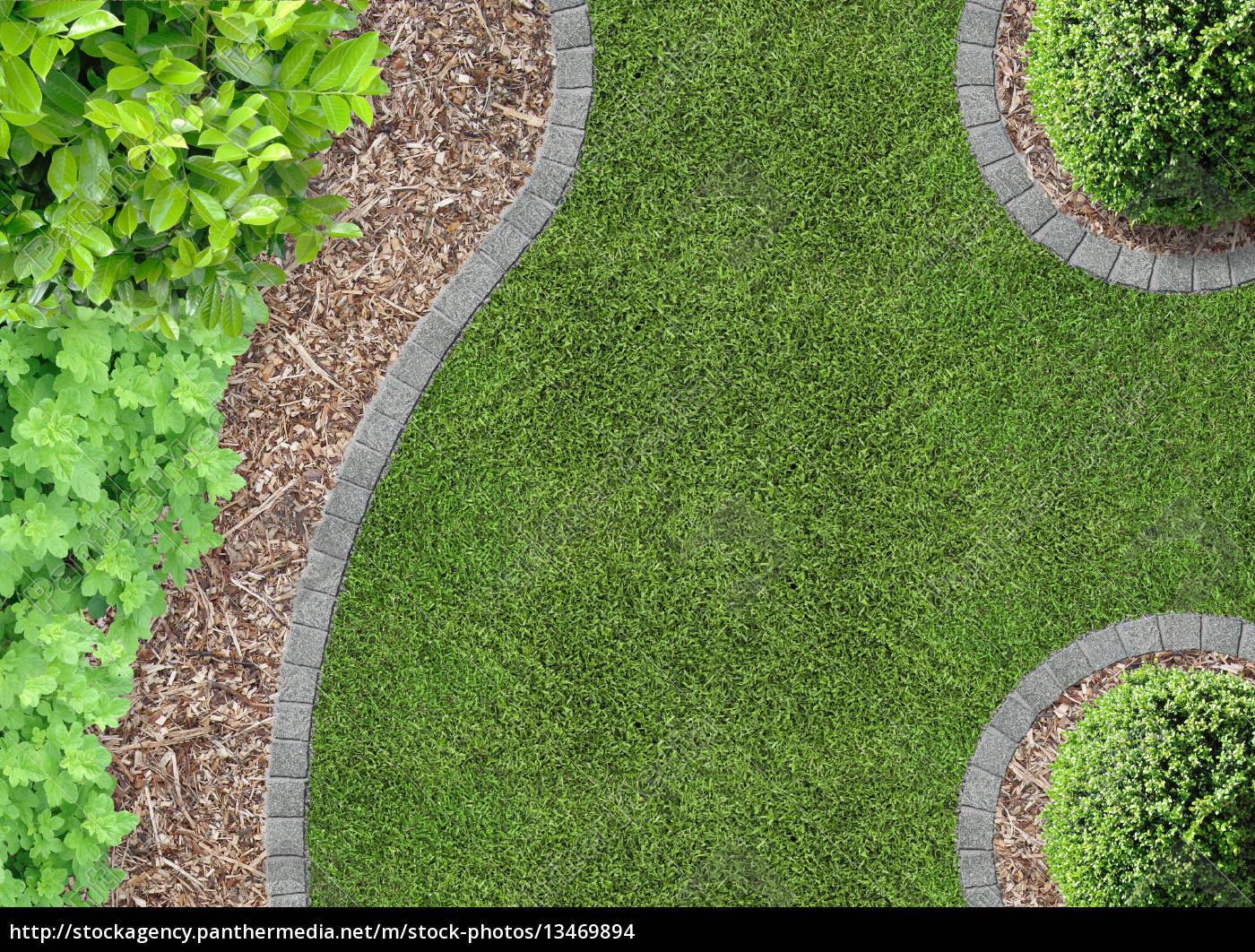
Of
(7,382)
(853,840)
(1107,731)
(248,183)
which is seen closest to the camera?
(248,183)

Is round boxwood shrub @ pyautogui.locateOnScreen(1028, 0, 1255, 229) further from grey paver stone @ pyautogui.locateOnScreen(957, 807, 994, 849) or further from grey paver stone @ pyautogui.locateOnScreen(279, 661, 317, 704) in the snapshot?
grey paver stone @ pyautogui.locateOnScreen(279, 661, 317, 704)

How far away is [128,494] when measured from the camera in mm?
4418

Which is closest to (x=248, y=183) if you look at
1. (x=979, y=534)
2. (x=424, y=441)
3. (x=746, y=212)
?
(x=424, y=441)

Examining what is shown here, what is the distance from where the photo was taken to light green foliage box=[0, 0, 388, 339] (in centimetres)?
318

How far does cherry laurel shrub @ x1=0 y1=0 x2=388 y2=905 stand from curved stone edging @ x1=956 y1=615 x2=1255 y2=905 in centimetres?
445

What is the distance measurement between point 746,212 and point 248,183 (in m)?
2.94

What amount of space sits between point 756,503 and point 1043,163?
8.76 feet

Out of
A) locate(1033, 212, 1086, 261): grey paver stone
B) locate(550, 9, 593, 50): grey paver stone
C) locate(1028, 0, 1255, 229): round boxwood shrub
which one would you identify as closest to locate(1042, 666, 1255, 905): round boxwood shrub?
locate(1033, 212, 1086, 261): grey paver stone

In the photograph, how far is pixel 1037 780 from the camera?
522 centimetres

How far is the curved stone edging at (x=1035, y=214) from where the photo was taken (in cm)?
532

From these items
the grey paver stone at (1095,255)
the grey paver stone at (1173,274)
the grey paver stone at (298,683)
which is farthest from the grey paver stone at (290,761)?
the grey paver stone at (1173,274)

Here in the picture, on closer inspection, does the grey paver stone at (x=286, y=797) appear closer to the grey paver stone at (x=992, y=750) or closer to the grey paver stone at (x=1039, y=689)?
the grey paver stone at (x=992, y=750)

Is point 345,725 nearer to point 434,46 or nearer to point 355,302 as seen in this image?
point 355,302

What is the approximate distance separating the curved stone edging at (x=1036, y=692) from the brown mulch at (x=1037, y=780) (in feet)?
0.13
